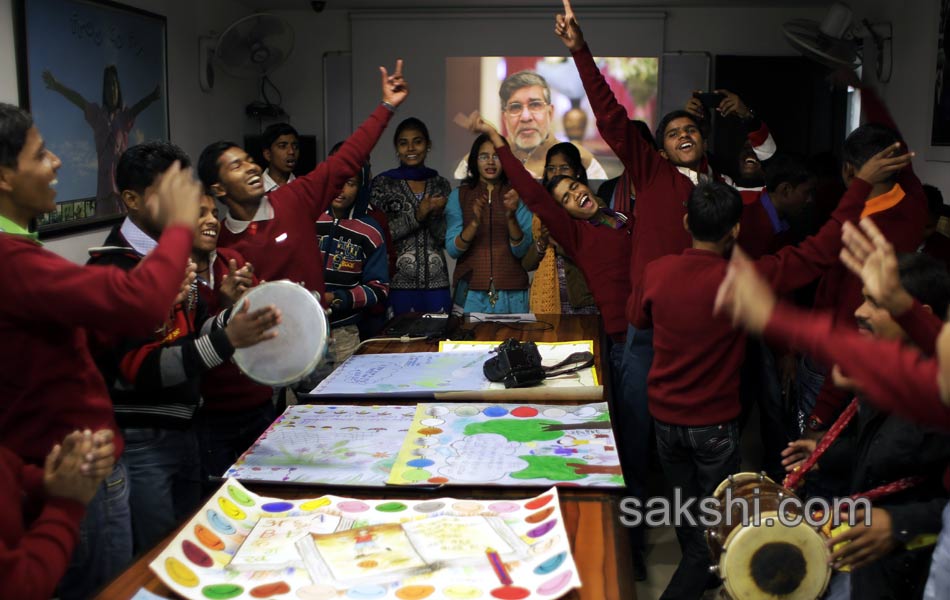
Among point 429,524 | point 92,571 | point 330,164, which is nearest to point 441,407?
point 429,524

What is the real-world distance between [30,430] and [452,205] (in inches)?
104

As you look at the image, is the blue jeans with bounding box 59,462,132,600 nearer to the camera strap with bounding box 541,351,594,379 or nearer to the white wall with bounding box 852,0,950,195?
the camera strap with bounding box 541,351,594,379

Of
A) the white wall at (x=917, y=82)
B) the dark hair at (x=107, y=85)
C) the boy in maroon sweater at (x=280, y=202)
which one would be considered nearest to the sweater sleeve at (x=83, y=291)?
the boy in maroon sweater at (x=280, y=202)

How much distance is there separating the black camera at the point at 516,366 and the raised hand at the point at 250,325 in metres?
0.76

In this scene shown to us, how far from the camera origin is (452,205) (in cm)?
397

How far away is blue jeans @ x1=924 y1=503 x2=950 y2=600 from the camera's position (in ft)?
4.66

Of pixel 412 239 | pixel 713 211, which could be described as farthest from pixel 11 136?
pixel 412 239

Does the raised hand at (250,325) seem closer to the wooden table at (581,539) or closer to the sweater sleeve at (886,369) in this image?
the wooden table at (581,539)

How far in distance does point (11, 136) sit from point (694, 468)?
1.92 meters

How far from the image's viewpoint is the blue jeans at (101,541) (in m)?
1.68

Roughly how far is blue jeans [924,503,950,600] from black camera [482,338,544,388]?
43.2 inches

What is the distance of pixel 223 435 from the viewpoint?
2.25 m

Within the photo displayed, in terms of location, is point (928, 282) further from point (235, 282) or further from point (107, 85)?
point (107, 85)

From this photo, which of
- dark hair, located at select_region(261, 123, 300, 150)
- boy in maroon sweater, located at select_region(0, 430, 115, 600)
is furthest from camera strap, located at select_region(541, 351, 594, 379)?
dark hair, located at select_region(261, 123, 300, 150)
